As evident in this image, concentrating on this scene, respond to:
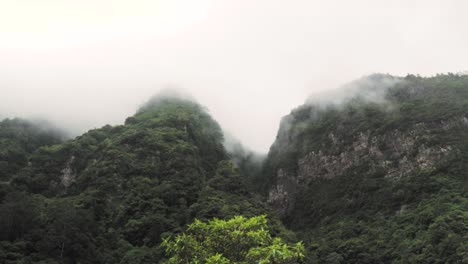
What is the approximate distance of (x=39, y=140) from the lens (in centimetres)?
14638

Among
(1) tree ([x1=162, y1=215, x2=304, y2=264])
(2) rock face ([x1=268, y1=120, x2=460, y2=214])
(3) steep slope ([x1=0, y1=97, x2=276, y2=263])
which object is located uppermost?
(2) rock face ([x1=268, y1=120, x2=460, y2=214])

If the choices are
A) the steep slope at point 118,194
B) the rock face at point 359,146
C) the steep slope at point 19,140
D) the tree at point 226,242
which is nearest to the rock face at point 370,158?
the rock face at point 359,146

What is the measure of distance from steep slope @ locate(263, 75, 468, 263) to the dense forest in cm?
41

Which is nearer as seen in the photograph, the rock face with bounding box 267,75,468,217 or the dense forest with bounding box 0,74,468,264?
the dense forest with bounding box 0,74,468,264

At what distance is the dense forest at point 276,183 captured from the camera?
82.9 meters

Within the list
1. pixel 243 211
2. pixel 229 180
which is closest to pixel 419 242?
pixel 243 211

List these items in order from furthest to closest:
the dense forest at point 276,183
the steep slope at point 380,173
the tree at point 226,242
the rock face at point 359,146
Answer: the rock face at point 359,146, the steep slope at point 380,173, the dense forest at point 276,183, the tree at point 226,242

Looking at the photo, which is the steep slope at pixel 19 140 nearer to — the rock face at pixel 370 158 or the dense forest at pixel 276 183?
the dense forest at pixel 276 183

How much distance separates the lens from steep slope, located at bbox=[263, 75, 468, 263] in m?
99.9

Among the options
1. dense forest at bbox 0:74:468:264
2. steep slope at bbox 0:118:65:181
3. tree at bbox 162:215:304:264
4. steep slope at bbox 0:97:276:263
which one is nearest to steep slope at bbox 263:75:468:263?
dense forest at bbox 0:74:468:264

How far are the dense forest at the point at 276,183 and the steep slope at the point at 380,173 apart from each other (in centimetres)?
41

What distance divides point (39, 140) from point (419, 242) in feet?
372

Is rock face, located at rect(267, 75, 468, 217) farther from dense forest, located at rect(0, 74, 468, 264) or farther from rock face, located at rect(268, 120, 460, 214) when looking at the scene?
→ dense forest, located at rect(0, 74, 468, 264)

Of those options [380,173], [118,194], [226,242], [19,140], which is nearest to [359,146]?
[380,173]
